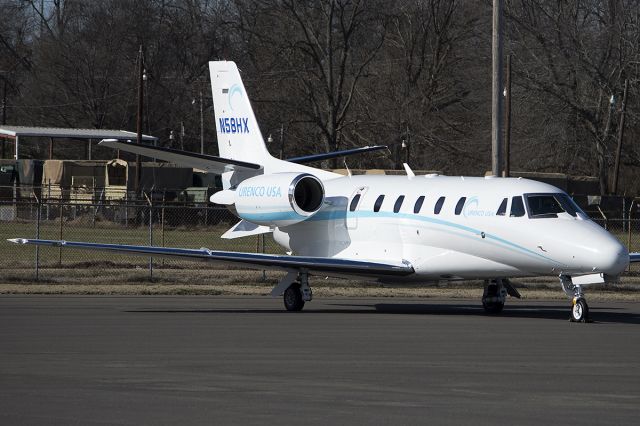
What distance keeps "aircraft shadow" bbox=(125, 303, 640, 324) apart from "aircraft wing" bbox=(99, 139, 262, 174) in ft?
9.08

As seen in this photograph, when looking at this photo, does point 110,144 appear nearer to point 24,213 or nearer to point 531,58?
point 24,213

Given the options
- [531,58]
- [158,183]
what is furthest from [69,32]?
[531,58]

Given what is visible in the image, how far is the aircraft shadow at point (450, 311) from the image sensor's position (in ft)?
67.1

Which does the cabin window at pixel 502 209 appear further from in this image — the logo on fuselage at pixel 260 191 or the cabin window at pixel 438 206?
the logo on fuselage at pixel 260 191

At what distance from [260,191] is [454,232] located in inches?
168

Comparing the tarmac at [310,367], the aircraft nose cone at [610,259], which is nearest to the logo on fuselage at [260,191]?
the tarmac at [310,367]

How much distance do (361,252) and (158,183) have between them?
37.7 meters

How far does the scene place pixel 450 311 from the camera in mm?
21844

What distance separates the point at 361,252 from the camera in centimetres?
2230

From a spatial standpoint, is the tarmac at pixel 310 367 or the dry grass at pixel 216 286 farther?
the dry grass at pixel 216 286

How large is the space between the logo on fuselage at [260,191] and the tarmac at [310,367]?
2.48 m

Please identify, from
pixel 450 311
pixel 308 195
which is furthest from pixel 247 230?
pixel 450 311

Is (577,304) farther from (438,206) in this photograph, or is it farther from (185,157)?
(185,157)

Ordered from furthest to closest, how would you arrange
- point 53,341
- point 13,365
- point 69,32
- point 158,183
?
1. point 69,32
2. point 158,183
3. point 53,341
4. point 13,365
